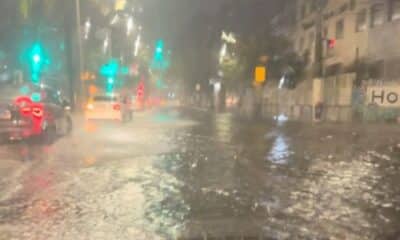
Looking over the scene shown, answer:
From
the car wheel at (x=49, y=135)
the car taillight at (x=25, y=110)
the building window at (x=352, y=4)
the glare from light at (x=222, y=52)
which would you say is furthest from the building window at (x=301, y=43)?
the car taillight at (x=25, y=110)

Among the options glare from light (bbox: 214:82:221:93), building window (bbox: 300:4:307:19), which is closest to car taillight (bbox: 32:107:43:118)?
building window (bbox: 300:4:307:19)

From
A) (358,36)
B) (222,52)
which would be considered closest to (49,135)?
(358,36)

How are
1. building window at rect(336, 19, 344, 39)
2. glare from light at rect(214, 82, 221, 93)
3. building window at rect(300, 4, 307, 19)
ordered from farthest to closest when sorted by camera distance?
1. glare from light at rect(214, 82, 221, 93)
2. building window at rect(300, 4, 307, 19)
3. building window at rect(336, 19, 344, 39)

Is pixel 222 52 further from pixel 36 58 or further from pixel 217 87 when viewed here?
pixel 36 58

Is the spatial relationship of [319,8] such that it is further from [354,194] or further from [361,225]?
[361,225]

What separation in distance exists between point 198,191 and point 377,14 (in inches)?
1081

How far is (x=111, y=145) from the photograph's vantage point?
56.1ft

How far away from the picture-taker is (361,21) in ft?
116

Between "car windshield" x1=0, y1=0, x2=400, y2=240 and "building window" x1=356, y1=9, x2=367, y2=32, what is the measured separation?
88mm

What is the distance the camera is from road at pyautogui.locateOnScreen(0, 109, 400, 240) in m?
7.08

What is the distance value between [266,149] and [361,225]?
31.0 ft

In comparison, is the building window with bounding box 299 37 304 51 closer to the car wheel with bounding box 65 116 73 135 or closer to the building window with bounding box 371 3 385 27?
the building window with bounding box 371 3 385 27

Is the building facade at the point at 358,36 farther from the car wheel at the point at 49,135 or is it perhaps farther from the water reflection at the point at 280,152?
the car wheel at the point at 49,135

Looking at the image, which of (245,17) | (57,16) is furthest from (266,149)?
(245,17)
